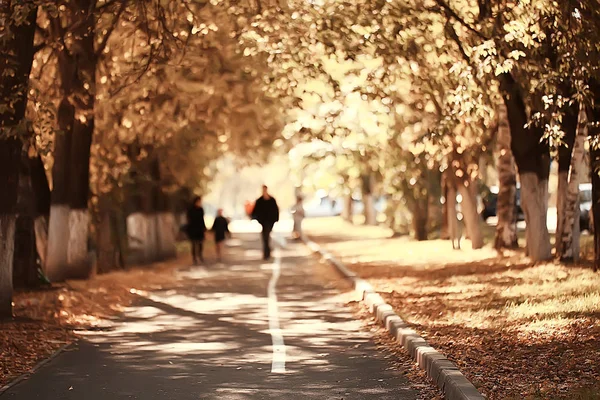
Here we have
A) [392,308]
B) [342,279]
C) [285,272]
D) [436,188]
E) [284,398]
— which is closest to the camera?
[284,398]

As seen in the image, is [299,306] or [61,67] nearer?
[299,306]

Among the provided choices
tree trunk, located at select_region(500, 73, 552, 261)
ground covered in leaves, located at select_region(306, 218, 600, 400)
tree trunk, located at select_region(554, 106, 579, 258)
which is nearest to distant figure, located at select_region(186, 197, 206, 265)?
ground covered in leaves, located at select_region(306, 218, 600, 400)

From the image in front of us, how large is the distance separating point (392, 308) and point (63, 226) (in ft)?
26.0

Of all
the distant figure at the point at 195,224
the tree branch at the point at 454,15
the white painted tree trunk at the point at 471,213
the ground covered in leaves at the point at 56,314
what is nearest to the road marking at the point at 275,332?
the ground covered in leaves at the point at 56,314

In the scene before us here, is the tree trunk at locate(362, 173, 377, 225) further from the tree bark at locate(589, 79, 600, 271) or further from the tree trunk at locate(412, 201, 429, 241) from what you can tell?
the tree bark at locate(589, 79, 600, 271)

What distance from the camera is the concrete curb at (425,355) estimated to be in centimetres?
874

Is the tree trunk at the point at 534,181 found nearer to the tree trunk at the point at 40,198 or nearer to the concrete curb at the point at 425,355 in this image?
the concrete curb at the point at 425,355

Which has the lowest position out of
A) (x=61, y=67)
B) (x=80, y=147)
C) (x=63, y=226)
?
(x=63, y=226)

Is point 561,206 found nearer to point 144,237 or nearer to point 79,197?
point 79,197

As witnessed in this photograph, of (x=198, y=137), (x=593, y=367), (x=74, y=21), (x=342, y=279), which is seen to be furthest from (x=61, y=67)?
(x=593, y=367)

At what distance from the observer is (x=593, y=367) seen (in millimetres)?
9531

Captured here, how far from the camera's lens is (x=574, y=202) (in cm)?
1923

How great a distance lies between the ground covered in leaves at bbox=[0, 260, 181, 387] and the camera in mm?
12266

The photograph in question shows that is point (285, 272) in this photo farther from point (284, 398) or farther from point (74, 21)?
point (284, 398)
